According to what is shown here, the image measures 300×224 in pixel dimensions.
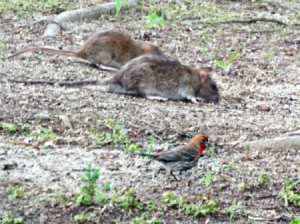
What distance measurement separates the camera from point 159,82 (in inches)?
328

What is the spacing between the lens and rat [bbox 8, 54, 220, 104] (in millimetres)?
8055

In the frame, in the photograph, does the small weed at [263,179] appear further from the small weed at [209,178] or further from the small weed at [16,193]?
the small weed at [16,193]

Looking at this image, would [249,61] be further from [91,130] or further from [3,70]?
[91,130]

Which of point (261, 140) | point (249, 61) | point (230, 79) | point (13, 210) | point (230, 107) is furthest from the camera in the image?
point (249, 61)

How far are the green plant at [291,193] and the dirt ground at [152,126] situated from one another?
0.13ft

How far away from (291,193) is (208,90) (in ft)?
10.6

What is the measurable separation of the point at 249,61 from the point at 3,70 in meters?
3.24

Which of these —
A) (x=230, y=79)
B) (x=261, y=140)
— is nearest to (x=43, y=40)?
(x=230, y=79)

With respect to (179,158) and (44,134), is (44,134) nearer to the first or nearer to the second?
(44,134)

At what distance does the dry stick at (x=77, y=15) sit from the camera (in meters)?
10.6

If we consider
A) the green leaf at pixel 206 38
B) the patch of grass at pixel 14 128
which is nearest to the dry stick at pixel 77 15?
the green leaf at pixel 206 38

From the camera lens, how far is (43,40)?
10.2 metres

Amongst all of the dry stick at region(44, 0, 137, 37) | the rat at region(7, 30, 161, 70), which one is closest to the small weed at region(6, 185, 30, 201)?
the rat at region(7, 30, 161, 70)

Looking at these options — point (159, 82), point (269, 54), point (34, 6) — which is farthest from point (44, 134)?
point (34, 6)
